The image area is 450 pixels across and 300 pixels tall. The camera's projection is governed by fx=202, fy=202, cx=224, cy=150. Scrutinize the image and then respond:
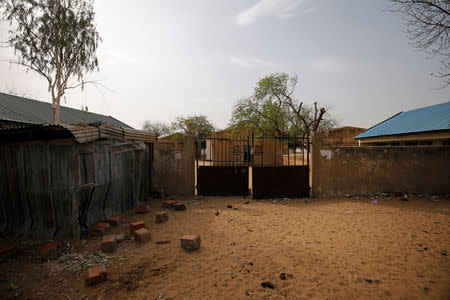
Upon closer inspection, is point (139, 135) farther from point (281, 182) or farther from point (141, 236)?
point (281, 182)

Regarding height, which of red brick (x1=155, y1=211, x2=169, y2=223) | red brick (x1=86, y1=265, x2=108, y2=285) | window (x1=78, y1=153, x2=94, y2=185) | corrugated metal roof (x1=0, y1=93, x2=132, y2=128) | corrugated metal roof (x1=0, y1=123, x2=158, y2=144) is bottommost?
red brick (x1=86, y1=265, x2=108, y2=285)

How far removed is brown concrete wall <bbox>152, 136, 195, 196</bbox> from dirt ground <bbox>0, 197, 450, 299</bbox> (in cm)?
235

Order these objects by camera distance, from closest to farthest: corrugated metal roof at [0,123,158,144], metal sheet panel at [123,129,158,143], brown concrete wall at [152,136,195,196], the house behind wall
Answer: corrugated metal roof at [0,123,158,144]
the house behind wall
metal sheet panel at [123,129,158,143]
brown concrete wall at [152,136,195,196]

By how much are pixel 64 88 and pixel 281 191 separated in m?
16.6

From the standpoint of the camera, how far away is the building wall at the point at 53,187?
4230 millimetres

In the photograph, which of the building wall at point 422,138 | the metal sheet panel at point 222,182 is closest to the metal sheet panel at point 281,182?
the metal sheet panel at point 222,182

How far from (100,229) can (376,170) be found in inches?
352

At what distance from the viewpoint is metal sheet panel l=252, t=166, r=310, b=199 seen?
748 cm

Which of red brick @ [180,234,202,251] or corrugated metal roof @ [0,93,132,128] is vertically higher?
corrugated metal roof @ [0,93,132,128]

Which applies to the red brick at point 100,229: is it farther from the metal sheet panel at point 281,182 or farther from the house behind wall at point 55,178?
the metal sheet panel at point 281,182

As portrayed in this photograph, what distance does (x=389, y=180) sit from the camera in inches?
295

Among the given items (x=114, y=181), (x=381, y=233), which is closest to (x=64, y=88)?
(x=114, y=181)

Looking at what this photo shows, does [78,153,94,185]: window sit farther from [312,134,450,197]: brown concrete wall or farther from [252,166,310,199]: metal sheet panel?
[312,134,450,197]: brown concrete wall

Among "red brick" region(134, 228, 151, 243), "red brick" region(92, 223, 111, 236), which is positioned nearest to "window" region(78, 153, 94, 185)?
"red brick" region(92, 223, 111, 236)
